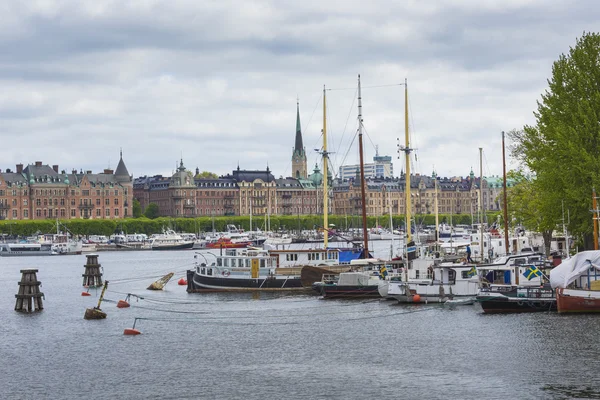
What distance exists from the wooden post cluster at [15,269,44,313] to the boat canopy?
119 feet

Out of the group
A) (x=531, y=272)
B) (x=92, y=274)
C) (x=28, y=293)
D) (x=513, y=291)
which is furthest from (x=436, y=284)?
(x=92, y=274)

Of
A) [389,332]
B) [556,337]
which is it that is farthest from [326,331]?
[556,337]

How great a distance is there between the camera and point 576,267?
58469 millimetres

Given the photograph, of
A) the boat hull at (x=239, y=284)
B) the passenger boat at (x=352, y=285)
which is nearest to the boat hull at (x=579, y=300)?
the passenger boat at (x=352, y=285)

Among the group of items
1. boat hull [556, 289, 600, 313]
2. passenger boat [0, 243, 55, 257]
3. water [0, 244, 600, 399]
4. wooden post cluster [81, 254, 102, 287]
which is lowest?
water [0, 244, 600, 399]

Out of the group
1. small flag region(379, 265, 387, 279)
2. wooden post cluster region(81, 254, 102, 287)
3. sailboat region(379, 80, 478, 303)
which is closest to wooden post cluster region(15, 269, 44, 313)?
wooden post cluster region(81, 254, 102, 287)

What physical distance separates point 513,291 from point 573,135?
1494 centimetres

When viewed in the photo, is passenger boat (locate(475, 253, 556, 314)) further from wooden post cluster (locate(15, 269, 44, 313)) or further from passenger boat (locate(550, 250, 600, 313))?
wooden post cluster (locate(15, 269, 44, 313))

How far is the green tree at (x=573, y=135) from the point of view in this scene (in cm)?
7131

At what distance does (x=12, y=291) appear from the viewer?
97.1 m

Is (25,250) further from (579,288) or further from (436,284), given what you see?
(579,288)

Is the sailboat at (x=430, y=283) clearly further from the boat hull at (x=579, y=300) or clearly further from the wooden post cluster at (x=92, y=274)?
the wooden post cluster at (x=92, y=274)

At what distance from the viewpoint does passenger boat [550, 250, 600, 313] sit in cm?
5844

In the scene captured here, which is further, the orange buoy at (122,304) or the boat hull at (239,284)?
the boat hull at (239,284)
